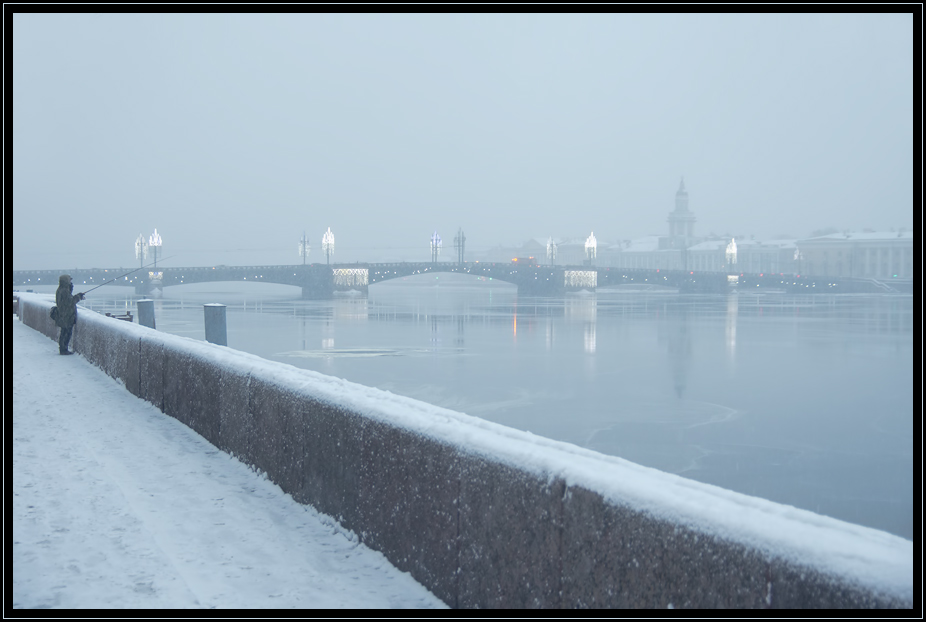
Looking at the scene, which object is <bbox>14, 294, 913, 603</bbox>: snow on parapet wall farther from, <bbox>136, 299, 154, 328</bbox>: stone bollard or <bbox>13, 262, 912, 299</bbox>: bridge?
<bbox>13, 262, 912, 299</bbox>: bridge

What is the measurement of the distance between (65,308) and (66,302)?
Answer: 28 centimetres

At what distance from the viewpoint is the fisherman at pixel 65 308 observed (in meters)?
16.0

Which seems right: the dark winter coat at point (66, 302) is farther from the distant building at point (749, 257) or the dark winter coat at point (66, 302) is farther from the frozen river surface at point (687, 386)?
the distant building at point (749, 257)

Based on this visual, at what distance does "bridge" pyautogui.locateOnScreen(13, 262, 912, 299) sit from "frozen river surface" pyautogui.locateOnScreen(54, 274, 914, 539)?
55.2 meters

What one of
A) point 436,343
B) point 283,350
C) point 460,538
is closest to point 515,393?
point 283,350

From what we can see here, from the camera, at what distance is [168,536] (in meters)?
5.39

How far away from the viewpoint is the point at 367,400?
17.0 ft

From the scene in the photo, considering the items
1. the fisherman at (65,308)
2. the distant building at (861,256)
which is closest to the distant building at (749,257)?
the distant building at (861,256)

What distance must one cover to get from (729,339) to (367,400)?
1649 inches

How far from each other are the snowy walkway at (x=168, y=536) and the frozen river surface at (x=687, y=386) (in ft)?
29.9

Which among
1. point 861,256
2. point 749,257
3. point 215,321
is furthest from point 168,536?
point 749,257

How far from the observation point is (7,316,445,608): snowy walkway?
444cm
